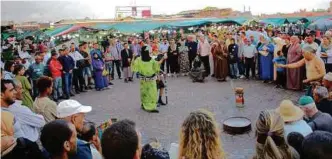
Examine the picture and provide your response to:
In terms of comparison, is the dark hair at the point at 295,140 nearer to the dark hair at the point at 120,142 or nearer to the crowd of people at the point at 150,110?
the crowd of people at the point at 150,110

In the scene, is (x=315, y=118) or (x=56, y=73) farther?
(x=56, y=73)

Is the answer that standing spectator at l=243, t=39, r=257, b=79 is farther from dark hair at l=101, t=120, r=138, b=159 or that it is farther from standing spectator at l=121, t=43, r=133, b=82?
dark hair at l=101, t=120, r=138, b=159

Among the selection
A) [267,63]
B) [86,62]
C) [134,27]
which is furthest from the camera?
[134,27]

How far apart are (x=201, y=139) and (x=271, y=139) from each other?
1.90ft

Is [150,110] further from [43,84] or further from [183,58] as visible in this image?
[183,58]

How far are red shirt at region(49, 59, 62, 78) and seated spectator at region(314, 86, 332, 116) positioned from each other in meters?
7.60

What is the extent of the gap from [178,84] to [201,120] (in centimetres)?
1019

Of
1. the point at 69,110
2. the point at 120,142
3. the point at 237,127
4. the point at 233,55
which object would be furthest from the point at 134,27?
the point at 120,142

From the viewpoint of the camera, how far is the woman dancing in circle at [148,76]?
30.0 feet

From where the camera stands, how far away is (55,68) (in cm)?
1086

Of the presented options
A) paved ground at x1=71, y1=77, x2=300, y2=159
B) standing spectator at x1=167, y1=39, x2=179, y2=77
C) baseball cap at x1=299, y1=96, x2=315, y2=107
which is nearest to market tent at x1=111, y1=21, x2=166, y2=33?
standing spectator at x1=167, y1=39, x2=179, y2=77

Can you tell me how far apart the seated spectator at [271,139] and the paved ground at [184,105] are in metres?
3.03

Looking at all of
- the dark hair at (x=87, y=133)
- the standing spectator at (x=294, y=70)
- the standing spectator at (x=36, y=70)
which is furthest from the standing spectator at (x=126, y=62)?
the dark hair at (x=87, y=133)

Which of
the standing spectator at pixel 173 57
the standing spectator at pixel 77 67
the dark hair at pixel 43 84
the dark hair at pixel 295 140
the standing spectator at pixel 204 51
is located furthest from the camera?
the standing spectator at pixel 173 57
